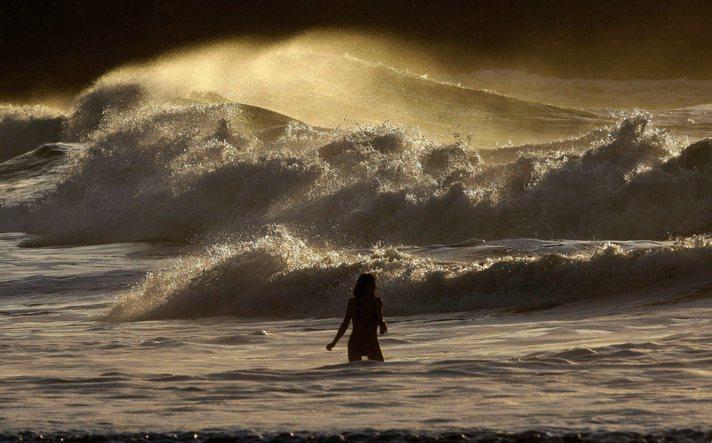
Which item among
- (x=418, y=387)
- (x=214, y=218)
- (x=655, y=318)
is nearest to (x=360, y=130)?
(x=214, y=218)

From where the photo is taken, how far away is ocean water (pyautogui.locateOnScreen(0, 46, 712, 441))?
8.11 metres

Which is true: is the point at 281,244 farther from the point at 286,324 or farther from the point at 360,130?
the point at 360,130

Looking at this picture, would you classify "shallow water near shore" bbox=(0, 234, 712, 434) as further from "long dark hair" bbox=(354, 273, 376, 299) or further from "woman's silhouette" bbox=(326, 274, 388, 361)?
"long dark hair" bbox=(354, 273, 376, 299)

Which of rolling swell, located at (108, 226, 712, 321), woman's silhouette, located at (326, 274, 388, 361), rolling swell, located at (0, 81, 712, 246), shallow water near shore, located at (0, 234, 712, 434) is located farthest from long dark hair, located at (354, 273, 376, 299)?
rolling swell, located at (0, 81, 712, 246)

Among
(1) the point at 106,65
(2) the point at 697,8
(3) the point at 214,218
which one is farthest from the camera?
(2) the point at 697,8

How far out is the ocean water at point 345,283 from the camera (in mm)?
8109

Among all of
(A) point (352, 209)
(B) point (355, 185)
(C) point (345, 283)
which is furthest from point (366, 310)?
(B) point (355, 185)

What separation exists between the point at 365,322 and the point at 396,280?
452 cm

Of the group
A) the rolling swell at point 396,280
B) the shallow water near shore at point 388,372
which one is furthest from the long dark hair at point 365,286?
the rolling swell at point 396,280

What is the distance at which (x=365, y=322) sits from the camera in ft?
33.7

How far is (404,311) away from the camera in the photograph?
46.4 ft

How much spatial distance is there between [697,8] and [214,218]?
80.7 metres

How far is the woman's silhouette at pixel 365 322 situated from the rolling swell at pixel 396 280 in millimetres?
3570

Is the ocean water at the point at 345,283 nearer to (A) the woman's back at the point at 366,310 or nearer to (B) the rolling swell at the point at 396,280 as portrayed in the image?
(B) the rolling swell at the point at 396,280
